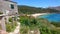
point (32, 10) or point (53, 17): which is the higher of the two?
point (32, 10)

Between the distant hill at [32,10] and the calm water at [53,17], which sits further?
the calm water at [53,17]

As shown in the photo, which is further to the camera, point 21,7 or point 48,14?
point 48,14

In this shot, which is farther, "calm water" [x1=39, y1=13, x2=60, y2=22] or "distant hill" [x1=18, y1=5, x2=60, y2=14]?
"calm water" [x1=39, y1=13, x2=60, y2=22]

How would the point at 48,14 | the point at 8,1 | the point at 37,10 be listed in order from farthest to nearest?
1. the point at 48,14
2. the point at 37,10
3. the point at 8,1

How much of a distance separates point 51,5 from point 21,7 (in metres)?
2.90

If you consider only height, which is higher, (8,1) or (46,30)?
(8,1)

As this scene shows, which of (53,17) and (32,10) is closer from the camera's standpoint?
(32,10)

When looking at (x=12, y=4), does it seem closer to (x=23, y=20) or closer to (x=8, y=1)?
(x=8, y=1)

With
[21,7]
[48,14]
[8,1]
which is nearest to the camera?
[8,1]

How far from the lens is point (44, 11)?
10344mm

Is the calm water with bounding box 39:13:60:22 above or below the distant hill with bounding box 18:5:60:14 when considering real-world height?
below

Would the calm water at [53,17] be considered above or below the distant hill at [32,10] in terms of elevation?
below

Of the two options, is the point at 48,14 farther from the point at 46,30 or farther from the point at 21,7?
the point at 46,30

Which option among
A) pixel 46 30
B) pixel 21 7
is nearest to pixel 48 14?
pixel 21 7
